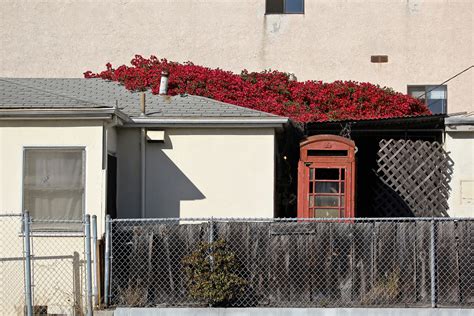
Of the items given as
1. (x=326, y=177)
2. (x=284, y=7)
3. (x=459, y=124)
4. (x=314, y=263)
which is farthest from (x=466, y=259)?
(x=284, y=7)

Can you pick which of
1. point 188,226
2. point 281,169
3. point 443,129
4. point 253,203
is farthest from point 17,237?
point 443,129

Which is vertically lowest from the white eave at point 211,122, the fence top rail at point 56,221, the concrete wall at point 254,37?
the fence top rail at point 56,221

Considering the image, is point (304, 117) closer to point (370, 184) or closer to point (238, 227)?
point (370, 184)

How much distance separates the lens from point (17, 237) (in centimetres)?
1369

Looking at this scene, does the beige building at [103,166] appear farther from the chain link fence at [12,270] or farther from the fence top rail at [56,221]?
the fence top rail at [56,221]

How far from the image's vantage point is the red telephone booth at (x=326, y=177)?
623 inches

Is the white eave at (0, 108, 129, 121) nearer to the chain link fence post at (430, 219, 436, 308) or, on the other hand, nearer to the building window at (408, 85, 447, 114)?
the chain link fence post at (430, 219, 436, 308)

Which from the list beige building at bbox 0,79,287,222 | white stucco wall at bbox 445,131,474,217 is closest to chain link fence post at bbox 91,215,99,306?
beige building at bbox 0,79,287,222

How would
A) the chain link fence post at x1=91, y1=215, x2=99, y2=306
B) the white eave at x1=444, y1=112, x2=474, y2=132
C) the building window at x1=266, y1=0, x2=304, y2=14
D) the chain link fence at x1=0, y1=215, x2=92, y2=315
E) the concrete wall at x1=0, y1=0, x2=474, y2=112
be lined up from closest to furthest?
the chain link fence post at x1=91, y1=215, x2=99, y2=306 < the chain link fence at x1=0, y1=215, x2=92, y2=315 < the white eave at x1=444, y1=112, x2=474, y2=132 < the concrete wall at x1=0, y1=0, x2=474, y2=112 < the building window at x1=266, y1=0, x2=304, y2=14

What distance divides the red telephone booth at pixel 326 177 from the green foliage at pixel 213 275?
10.7 ft

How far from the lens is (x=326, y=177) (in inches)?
629

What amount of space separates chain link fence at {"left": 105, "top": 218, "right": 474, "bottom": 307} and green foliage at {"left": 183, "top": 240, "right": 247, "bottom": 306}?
0.13 meters

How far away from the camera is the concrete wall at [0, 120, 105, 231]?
13711 millimetres

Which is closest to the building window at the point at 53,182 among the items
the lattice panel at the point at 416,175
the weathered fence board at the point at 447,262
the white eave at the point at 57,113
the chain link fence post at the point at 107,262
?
the white eave at the point at 57,113
